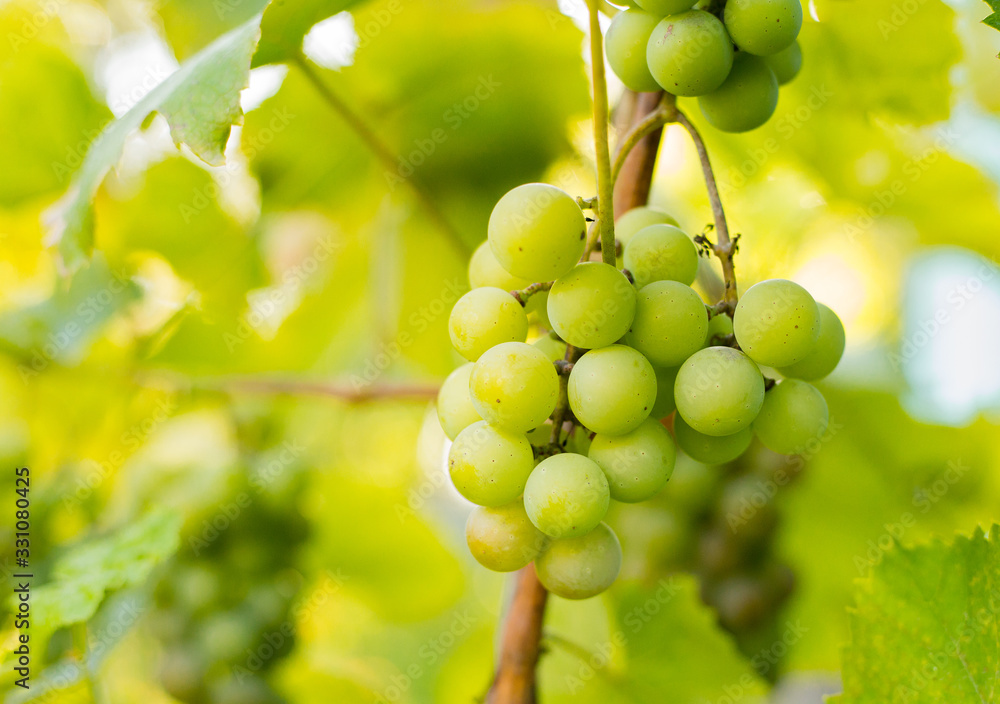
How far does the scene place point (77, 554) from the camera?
0.70m

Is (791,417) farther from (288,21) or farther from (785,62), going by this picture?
(288,21)

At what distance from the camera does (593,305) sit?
0.42m

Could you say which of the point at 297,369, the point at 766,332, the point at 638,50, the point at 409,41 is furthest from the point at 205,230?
the point at 766,332

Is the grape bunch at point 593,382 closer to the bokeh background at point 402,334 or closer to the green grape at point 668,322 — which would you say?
the green grape at point 668,322

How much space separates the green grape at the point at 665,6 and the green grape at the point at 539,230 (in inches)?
5.4

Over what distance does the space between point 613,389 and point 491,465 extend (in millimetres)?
85

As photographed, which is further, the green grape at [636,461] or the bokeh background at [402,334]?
the bokeh background at [402,334]

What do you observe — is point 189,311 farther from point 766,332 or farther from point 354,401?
point 766,332

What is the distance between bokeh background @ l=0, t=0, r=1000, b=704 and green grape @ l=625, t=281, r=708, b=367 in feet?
1.41

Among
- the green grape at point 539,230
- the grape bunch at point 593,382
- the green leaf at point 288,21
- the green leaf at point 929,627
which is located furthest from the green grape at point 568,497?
the green leaf at point 288,21

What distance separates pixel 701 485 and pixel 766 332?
1.54ft

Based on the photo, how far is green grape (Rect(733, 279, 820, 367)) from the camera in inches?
16.6

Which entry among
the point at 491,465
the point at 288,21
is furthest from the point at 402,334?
the point at 491,465

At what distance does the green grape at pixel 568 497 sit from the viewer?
0.42 meters
